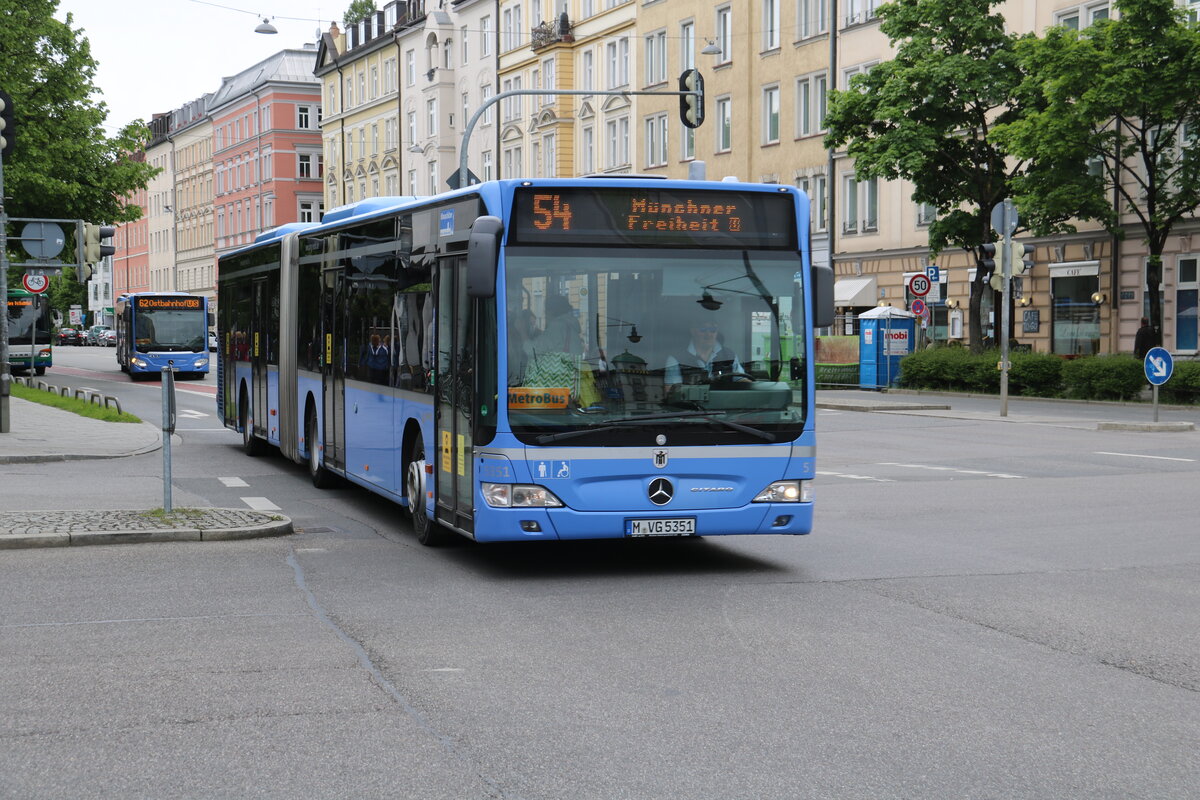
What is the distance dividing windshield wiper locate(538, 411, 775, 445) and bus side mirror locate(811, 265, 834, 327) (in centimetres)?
83

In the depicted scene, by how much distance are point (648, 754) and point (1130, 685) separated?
8.30ft

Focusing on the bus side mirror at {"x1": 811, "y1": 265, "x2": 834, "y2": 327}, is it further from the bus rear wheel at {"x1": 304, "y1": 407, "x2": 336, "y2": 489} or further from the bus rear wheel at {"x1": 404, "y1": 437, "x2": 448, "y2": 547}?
the bus rear wheel at {"x1": 304, "y1": 407, "x2": 336, "y2": 489}

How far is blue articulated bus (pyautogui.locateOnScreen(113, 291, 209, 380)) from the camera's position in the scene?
Result: 53688 millimetres

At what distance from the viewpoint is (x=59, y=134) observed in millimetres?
51219

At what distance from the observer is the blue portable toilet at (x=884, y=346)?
145ft

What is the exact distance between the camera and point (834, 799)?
5.42 metres

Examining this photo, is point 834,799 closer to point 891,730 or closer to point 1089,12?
point 891,730

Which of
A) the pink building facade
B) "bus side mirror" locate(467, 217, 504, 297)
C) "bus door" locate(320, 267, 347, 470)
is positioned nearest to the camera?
"bus side mirror" locate(467, 217, 504, 297)

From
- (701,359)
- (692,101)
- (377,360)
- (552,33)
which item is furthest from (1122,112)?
(552,33)

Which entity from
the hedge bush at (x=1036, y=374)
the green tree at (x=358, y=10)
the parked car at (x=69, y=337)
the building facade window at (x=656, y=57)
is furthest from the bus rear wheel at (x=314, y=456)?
the parked car at (x=69, y=337)

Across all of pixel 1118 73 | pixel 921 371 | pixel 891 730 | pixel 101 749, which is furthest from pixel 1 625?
pixel 921 371

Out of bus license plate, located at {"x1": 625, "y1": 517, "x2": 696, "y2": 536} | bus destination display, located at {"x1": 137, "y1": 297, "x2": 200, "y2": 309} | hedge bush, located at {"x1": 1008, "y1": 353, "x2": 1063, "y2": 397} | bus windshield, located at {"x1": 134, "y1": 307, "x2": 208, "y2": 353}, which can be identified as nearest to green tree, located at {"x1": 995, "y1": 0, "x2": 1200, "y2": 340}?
hedge bush, located at {"x1": 1008, "y1": 353, "x2": 1063, "y2": 397}

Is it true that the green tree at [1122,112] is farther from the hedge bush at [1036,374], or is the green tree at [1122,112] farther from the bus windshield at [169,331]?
the bus windshield at [169,331]

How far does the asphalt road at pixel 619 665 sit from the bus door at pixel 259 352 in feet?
20.3
